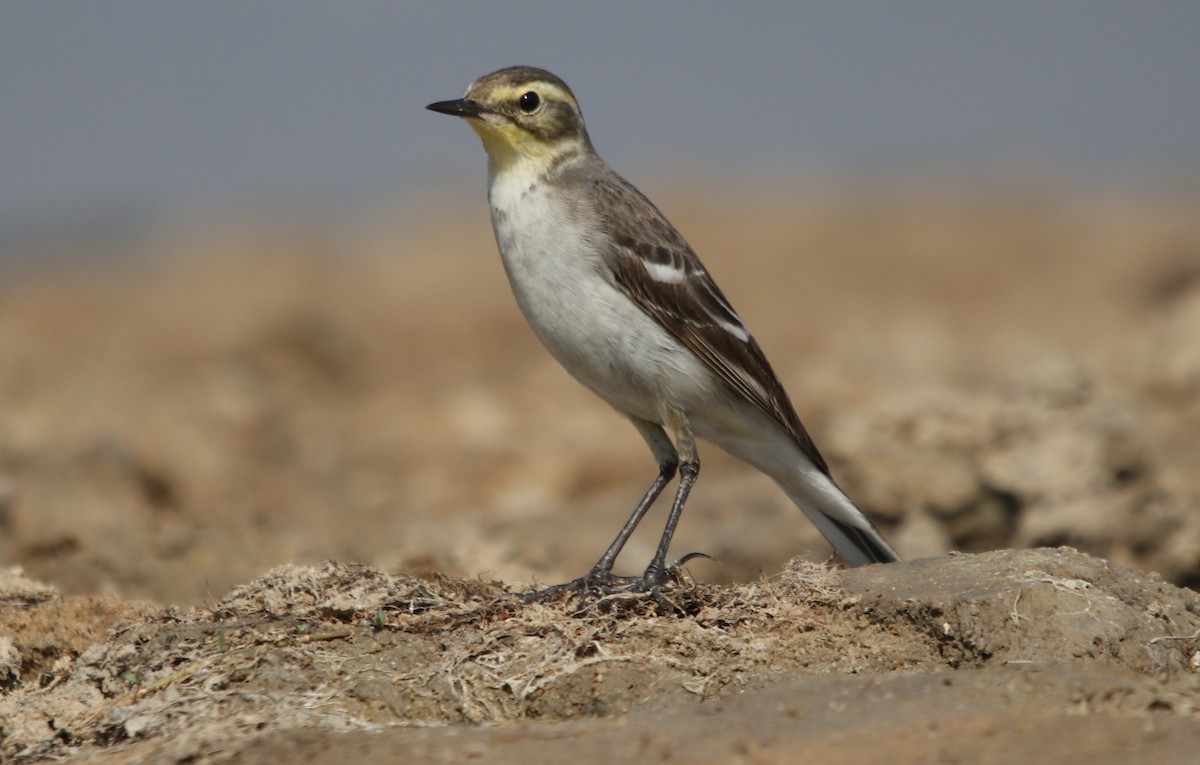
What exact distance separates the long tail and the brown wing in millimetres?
146

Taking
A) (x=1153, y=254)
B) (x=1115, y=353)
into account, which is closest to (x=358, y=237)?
(x=1153, y=254)

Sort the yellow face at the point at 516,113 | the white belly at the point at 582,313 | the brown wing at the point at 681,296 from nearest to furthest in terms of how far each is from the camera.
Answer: the white belly at the point at 582,313 → the brown wing at the point at 681,296 → the yellow face at the point at 516,113

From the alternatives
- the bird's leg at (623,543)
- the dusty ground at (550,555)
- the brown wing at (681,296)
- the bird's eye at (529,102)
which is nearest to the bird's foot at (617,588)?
the bird's leg at (623,543)

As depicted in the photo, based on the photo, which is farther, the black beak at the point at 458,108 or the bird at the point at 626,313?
the black beak at the point at 458,108

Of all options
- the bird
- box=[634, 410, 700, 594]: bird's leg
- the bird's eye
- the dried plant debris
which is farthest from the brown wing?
the dried plant debris

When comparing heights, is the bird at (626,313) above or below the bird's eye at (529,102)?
below

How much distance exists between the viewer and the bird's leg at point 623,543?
6803mm

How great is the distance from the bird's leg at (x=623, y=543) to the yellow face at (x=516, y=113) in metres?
1.62

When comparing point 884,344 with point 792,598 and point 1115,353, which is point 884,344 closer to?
point 1115,353

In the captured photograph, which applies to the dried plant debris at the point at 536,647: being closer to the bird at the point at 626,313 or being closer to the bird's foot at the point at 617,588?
the bird's foot at the point at 617,588

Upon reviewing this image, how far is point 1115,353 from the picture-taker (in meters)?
18.9

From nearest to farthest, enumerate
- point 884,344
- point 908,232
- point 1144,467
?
point 1144,467, point 884,344, point 908,232

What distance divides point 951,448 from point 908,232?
31019mm

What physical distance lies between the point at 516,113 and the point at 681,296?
4.46 feet
